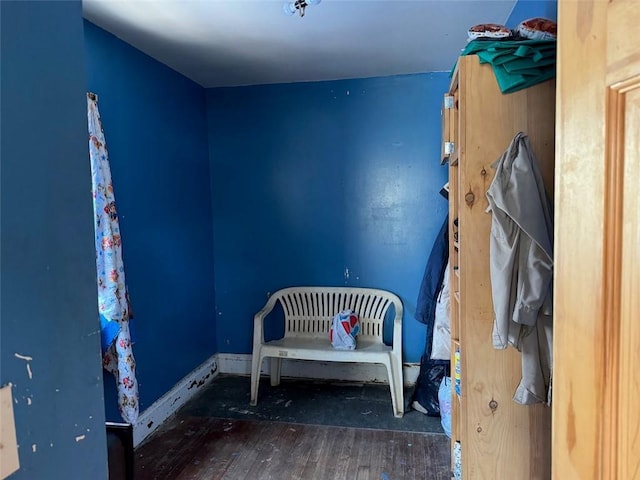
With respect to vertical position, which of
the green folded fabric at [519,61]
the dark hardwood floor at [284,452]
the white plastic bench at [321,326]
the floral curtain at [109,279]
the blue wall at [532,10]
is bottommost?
the dark hardwood floor at [284,452]

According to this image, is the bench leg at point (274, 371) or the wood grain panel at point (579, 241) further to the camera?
the bench leg at point (274, 371)

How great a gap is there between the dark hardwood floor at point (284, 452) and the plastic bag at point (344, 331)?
1.75 feet

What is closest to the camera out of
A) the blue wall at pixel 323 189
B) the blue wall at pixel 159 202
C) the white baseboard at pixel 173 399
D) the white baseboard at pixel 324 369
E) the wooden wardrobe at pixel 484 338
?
the wooden wardrobe at pixel 484 338

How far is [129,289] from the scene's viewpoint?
8.29ft

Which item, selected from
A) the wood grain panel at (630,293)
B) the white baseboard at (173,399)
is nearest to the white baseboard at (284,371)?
the white baseboard at (173,399)

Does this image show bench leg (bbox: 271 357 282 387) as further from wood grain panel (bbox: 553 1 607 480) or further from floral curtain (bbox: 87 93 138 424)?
wood grain panel (bbox: 553 1 607 480)

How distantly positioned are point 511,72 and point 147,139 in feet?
7.00

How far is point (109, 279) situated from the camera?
2.09 meters

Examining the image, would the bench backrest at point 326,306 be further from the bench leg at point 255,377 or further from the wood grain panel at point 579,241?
the wood grain panel at point 579,241

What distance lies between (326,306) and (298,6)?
2132 mm

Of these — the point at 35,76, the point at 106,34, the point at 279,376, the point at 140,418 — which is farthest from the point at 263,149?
the point at 35,76

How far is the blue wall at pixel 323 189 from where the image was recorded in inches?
129

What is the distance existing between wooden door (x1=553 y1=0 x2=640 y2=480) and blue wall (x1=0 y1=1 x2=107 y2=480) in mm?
865

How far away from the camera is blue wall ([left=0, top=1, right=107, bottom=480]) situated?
599 mm
